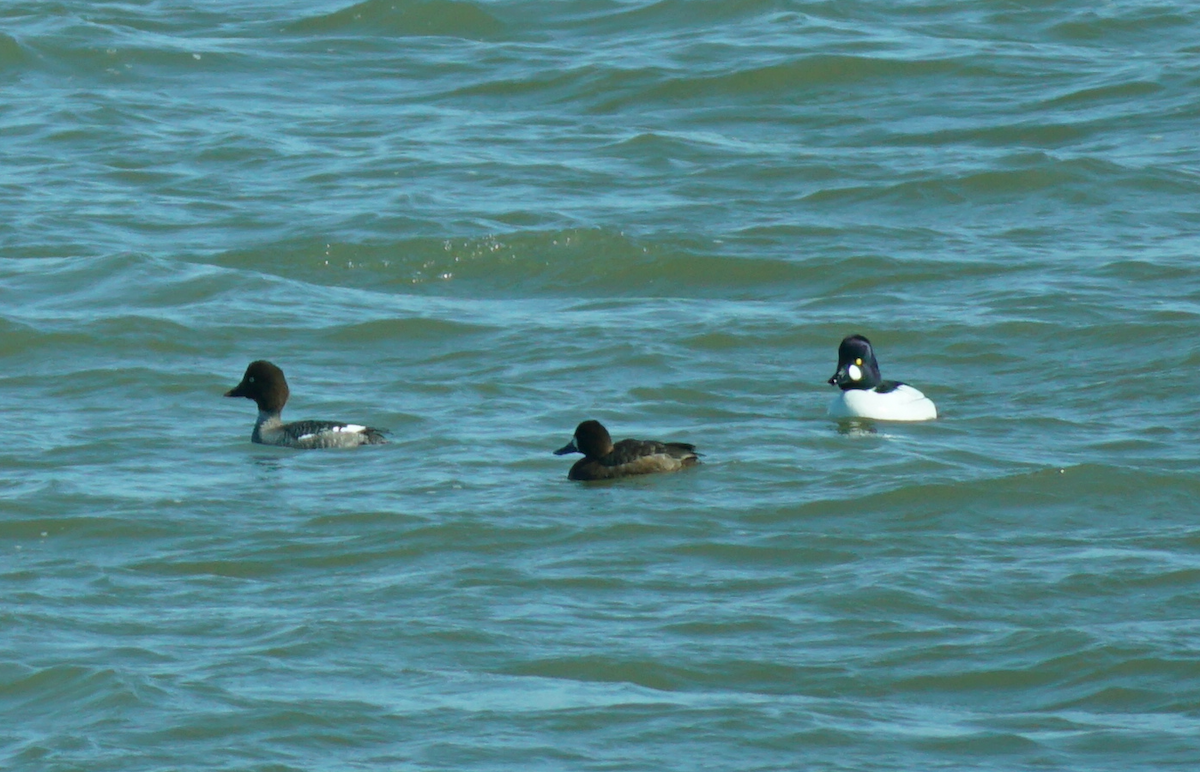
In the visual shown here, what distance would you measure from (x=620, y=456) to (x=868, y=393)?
2.16m

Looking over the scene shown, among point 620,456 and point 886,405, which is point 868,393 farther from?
point 620,456

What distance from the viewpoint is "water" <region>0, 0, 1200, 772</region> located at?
888 cm

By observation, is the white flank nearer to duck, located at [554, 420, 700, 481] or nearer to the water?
the water

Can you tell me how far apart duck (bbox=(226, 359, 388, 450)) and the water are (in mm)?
198

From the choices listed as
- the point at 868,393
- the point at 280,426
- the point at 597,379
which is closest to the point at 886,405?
the point at 868,393

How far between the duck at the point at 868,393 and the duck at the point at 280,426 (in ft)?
9.44

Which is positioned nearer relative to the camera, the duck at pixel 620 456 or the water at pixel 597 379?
the water at pixel 597 379

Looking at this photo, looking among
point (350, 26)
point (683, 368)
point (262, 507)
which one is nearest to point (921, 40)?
point (350, 26)

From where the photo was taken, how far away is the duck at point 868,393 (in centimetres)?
1355

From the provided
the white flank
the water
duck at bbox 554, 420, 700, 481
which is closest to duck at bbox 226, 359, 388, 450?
the water

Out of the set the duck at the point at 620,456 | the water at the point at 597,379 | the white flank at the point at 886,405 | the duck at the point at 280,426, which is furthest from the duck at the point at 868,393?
the duck at the point at 280,426

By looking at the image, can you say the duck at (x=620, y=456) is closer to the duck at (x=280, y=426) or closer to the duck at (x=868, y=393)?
the duck at (x=280, y=426)

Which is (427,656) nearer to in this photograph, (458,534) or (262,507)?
(458,534)

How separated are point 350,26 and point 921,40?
651cm
